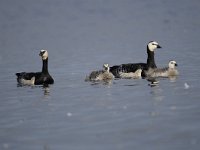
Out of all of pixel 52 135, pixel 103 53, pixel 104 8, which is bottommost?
pixel 52 135

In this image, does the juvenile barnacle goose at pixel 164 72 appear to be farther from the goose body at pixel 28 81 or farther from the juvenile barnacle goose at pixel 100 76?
the goose body at pixel 28 81

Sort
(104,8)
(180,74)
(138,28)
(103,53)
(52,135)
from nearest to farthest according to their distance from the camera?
(52,135) < (180,74) < (103,53) < (138,28) < (104,8)

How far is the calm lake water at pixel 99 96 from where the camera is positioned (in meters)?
15.0

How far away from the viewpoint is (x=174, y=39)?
42.2 m

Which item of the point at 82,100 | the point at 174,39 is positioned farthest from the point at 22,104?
the point at 174,39

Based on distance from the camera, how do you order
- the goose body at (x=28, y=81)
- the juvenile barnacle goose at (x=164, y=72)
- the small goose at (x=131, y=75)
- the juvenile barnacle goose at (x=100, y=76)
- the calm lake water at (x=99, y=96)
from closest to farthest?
the calm lake water at (x=99, y=96) < the juvenile barnacle goose at (x=100, y=76) < the goose body at (x=28, y=81) < the juvenile barnacle goose at (x=164, y=72) < the small goose at (x=131, y=75)

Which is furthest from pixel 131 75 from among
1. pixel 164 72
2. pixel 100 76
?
pixel 100 76

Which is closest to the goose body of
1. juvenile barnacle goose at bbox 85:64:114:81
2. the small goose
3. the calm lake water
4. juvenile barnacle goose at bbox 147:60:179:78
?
the calm lake water

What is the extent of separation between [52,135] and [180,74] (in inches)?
448

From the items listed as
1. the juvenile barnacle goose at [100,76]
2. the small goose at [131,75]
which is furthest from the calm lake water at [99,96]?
the small goose at [131,75]

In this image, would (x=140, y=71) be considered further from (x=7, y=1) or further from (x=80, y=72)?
(x=7, y=1)

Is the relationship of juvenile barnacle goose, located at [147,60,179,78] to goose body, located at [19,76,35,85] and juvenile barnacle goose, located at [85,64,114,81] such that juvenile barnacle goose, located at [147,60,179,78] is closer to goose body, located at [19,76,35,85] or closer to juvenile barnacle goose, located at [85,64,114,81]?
juvenile barnacle goose, located at [85,64,114,81]

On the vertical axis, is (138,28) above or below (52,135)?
above

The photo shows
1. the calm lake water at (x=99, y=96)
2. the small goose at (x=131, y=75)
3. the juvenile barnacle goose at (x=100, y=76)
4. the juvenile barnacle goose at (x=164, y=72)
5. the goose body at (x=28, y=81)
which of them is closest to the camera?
the calm lake water at (x=99, y=96)
